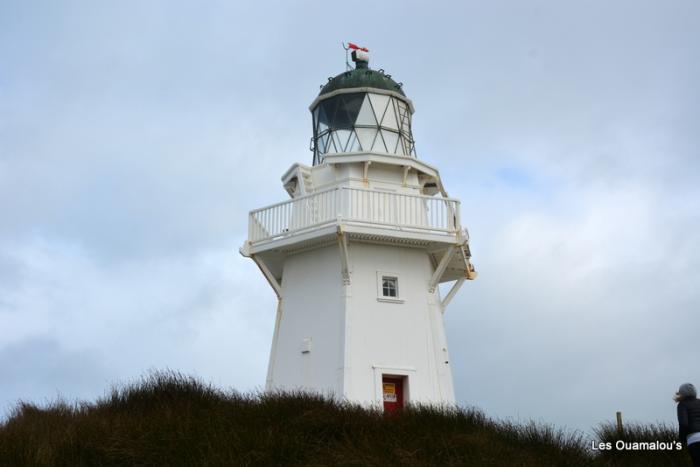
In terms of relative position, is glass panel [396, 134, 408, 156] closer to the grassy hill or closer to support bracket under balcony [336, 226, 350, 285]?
support bracket under balcony [336, 226, 350, 285]

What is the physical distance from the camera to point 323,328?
1922 centimetres

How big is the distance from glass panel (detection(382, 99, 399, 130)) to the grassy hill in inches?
300

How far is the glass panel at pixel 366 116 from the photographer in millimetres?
21109

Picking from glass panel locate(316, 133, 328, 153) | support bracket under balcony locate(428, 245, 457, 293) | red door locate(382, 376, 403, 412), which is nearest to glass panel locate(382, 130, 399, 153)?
glass panel locate(316, 133, 328, 153)

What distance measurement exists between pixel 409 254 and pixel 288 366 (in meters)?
3.50

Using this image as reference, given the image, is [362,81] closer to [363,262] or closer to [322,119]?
[322,119]

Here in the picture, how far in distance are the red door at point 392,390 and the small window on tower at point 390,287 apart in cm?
176

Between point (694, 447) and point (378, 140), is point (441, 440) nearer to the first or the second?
point (694, 447)

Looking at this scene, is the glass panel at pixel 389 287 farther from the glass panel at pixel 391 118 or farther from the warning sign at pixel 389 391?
the glass panel at pixel 391 118

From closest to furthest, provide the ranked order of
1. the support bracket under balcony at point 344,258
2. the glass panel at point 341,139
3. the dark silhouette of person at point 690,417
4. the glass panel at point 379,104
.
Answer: the dark silhouette of person at point 690,417
the support bracket under balcony at point 344,258
the glass panel at point 341,139
the glass panel at point 379,104

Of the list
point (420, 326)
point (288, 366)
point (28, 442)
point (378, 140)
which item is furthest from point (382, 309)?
point (28, 442)

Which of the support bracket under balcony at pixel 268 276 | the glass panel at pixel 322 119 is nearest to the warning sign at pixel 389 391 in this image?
the support bracket under balcony at pixel 268 276

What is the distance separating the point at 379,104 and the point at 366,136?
2.87 feet

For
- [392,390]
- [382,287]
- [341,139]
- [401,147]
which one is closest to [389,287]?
[382,287]
